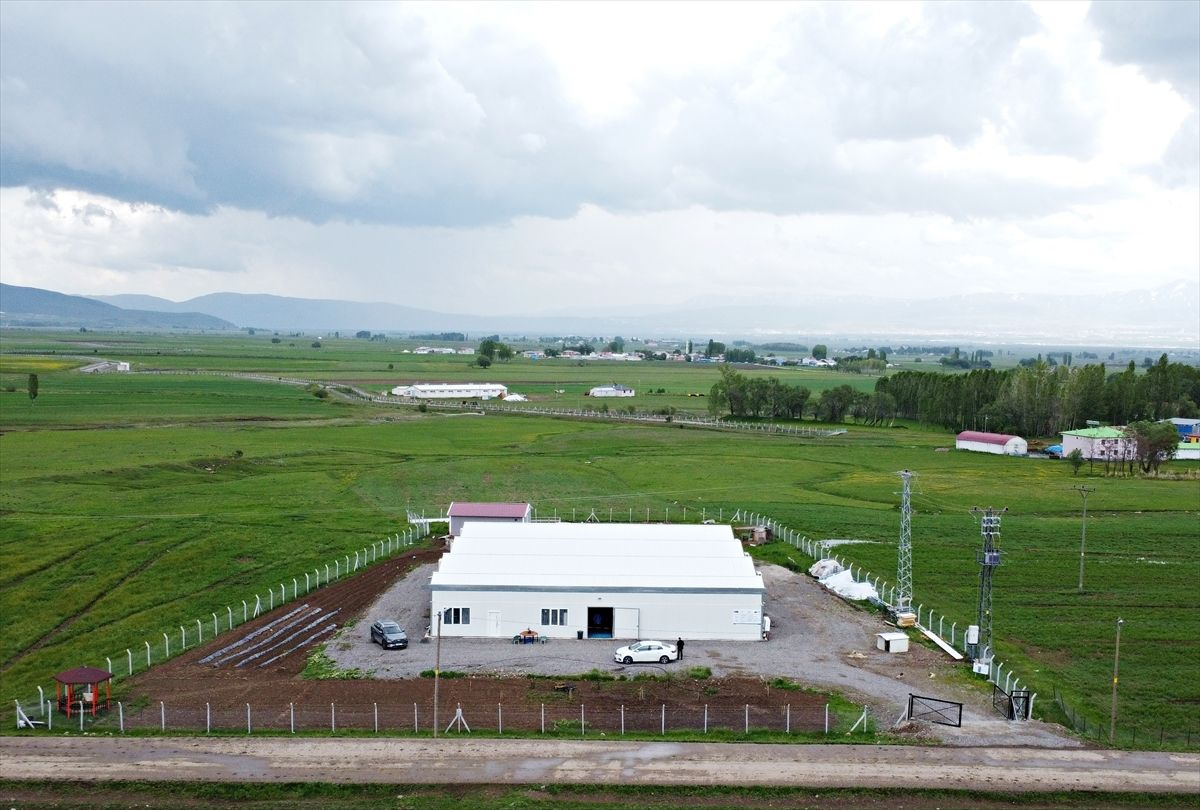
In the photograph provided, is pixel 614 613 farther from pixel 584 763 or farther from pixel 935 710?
pixel 935 710

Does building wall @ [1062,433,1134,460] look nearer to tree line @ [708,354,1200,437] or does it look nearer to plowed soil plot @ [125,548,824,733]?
tree line @ [708,354,1200,437]

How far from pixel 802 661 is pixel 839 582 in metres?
9.92

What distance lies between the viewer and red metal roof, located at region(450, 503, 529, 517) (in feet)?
167

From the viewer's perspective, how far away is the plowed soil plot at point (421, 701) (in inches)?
1089

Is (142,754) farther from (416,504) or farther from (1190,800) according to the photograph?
(416,504)

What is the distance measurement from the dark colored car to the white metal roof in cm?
233

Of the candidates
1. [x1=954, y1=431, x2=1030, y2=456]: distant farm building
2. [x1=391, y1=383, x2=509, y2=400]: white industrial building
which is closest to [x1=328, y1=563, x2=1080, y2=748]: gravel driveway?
[x1=954, y1=431, x2=1030, y2=456]: distant farm building

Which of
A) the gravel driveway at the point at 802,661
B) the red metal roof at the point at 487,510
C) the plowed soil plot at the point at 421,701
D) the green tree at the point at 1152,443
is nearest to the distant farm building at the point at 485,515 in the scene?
the red metal roof at the point at 487,510

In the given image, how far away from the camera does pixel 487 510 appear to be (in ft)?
170

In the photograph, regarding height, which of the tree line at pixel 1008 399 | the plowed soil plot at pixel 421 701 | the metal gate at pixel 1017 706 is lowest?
the plowed soil plot at pixel 421 701

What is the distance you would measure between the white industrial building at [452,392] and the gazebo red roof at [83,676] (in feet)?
375

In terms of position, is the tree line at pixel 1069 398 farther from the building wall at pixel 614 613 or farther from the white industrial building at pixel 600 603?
the building wall at pixel 614 613

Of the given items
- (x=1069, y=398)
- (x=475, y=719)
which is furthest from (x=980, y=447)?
(x=475, y=719)

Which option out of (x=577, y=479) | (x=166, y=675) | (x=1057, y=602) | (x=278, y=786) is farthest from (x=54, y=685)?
(x=577, y=479)
